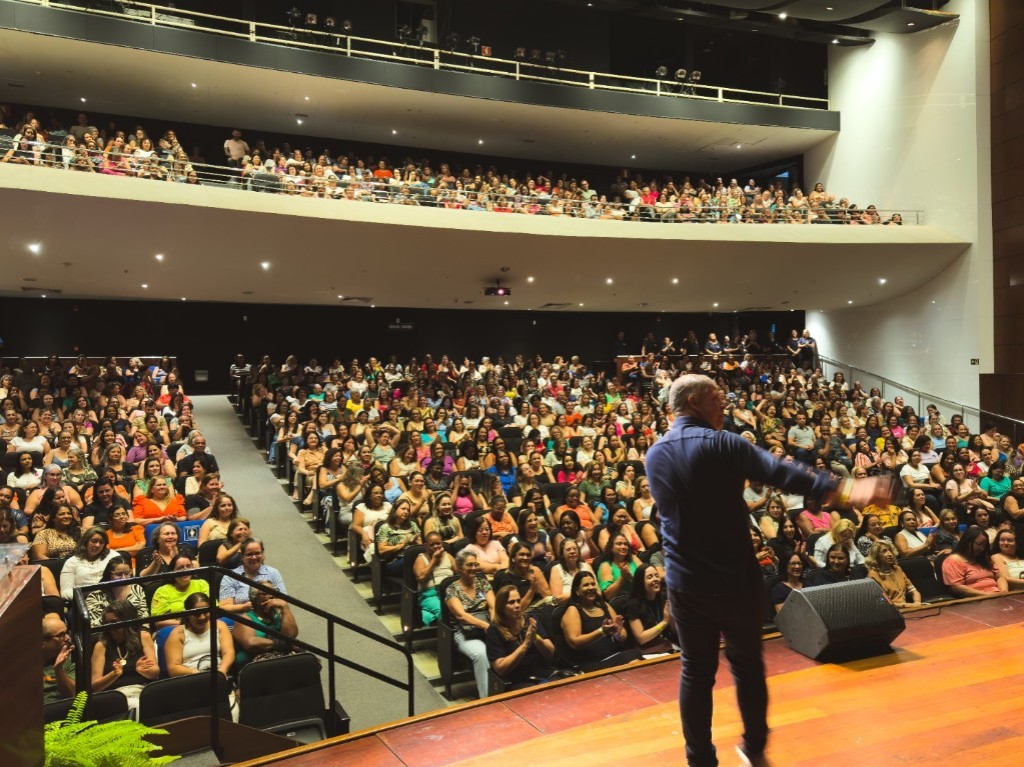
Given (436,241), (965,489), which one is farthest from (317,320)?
(965,489)

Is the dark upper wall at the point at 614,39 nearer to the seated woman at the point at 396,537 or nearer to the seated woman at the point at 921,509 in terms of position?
the seated woman at the point at 921,509

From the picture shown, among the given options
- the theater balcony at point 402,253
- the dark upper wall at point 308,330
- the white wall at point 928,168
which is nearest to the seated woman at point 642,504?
the theater balcony at point 402,253

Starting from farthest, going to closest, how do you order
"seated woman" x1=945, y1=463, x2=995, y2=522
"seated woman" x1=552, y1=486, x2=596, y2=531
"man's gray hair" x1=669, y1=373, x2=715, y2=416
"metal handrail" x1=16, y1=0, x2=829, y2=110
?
"metal handrail" x1=16, y1=0, x2=829, y2=110, "seated woman" x1=945, y1=463, x2=995, y2=522, "seated woman" x1=552, y1=486, x2=596, y2=531, "man's gray hair" x1=669, y1=373, x2=715, y2=416

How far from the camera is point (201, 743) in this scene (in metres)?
3.34

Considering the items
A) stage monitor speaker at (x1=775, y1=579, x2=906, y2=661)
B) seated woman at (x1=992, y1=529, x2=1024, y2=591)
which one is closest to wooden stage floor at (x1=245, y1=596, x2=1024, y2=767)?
stage monitor speaker at (x1=775, y1=579, x2=906, y2=661)

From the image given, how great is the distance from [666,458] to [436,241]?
931 cm

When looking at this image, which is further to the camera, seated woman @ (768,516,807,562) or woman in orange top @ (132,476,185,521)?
woman in orange top @ (132,476,185,521)

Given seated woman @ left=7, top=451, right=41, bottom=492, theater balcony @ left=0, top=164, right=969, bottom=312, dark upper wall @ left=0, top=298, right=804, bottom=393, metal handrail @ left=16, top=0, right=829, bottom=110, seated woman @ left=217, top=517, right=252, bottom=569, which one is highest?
metal handrail @ left=16, top=0, right=829, bottom=110

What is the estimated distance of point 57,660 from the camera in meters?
3.45

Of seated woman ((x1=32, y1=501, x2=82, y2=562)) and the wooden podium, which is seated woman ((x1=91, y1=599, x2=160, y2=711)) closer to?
seated woman ((x1=32, y1=501, x2=82, y2=562))

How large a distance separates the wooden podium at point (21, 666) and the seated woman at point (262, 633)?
6.85 feet

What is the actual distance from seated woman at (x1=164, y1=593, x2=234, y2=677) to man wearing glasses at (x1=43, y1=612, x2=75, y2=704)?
1.37 feet

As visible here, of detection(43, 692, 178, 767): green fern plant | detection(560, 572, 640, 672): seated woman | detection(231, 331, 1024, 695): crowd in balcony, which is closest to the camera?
detection(43, 692, 178, 767): green fern plant

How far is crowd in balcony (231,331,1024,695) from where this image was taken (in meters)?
4.36
